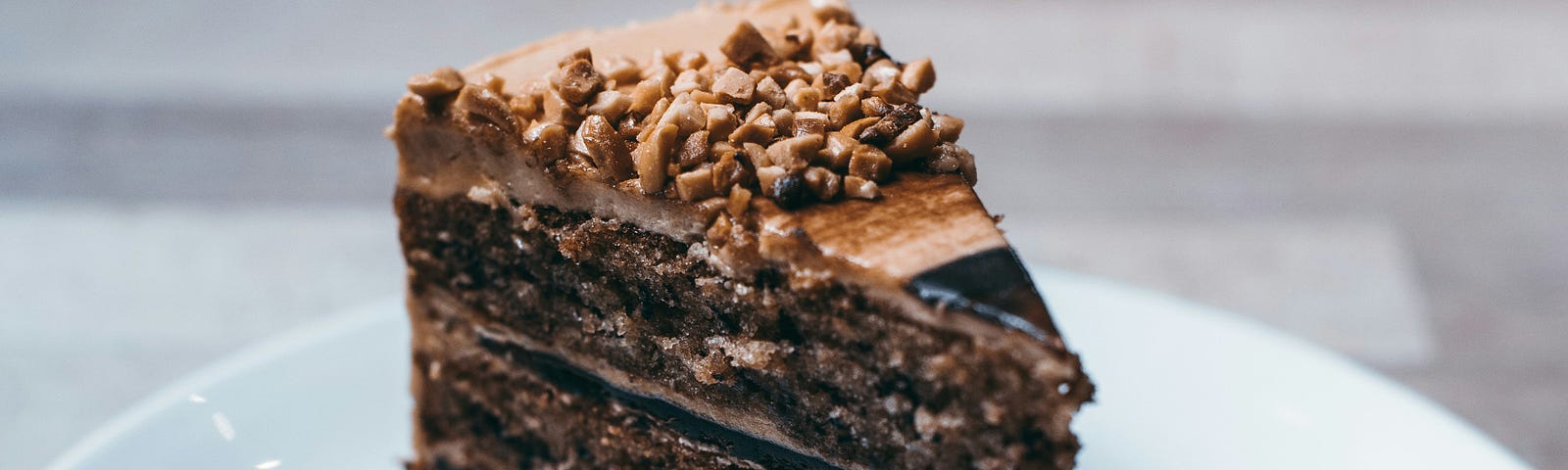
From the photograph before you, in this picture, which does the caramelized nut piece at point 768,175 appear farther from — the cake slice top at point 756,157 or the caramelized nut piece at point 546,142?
the caramelized nut piece at point 546,142

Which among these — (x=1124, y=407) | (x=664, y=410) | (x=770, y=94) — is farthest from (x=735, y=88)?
(x=1124, y=407)

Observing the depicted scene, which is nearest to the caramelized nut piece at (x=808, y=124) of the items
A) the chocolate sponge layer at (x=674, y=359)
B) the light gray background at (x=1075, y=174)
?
the chocolate sponge layer at (x=674, y=359)

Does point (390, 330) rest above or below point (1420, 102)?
below

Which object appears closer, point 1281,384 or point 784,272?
point 784,272

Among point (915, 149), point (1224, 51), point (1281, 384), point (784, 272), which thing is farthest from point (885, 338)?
point (1224, 51)

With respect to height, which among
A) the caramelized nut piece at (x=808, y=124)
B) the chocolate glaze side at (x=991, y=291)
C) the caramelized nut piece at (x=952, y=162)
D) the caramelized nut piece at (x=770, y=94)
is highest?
the caramelized nut piece at (x=770, y=94)

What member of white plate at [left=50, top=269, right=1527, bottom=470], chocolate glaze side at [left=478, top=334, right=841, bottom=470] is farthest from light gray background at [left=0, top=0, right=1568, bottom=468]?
chocolate glaze side at [left=478, top=334, right=841, bottom=470]

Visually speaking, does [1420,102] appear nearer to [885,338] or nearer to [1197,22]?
[1197,22]
